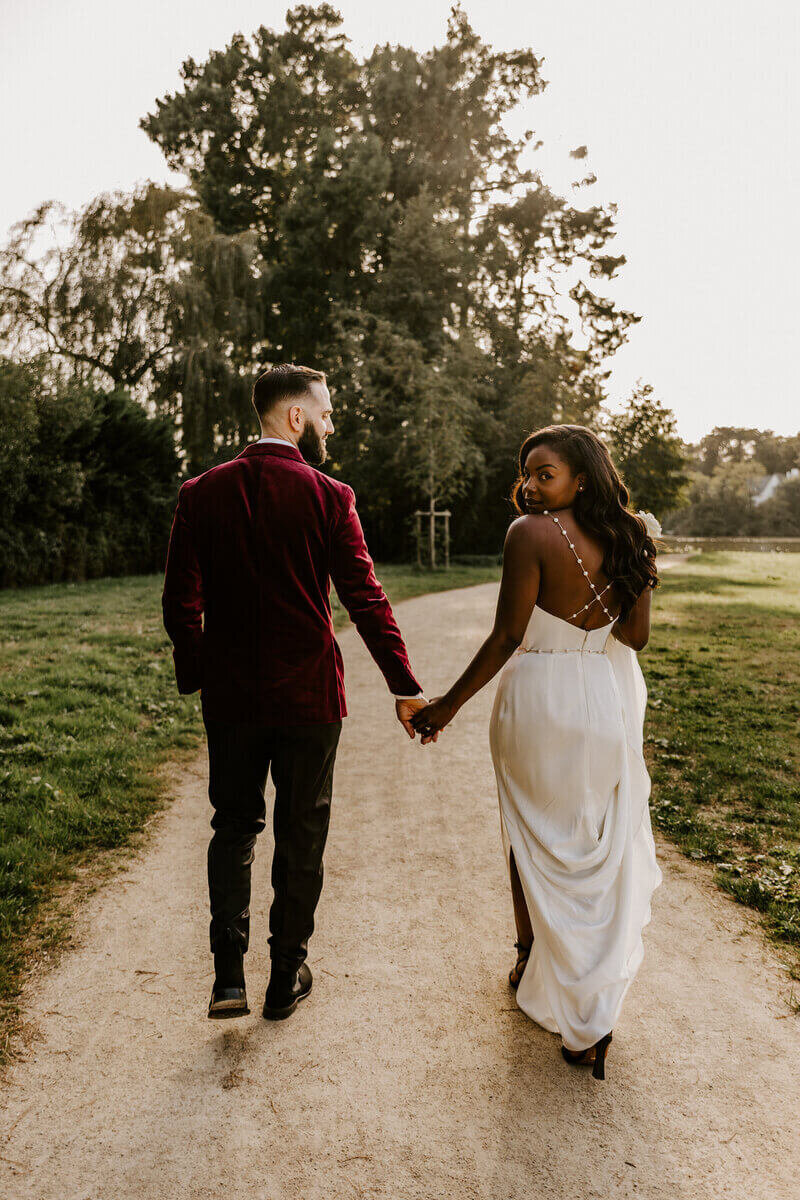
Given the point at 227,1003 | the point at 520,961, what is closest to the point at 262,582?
the point at 227,1003

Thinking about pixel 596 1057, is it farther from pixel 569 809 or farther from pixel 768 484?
pixel 768 484

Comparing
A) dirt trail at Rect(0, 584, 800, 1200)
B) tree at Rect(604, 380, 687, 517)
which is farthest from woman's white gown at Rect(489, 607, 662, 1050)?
tree at Rect(604, 380, 687, 517)

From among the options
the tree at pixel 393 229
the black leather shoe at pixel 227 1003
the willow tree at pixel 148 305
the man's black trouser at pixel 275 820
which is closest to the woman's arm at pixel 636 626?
the man's black trouser at pixel 275 820

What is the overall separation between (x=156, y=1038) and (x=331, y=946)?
79cm

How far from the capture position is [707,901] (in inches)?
146

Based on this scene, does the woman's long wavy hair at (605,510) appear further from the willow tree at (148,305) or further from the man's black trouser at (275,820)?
the willow tree at (148,305)

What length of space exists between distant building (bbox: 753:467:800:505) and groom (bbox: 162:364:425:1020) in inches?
2604

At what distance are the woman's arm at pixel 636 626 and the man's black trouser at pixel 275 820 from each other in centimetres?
103

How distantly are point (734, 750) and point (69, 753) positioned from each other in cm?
490

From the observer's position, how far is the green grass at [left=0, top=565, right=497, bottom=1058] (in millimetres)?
3633

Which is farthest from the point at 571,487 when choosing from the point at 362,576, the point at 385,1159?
the point at 385,1159

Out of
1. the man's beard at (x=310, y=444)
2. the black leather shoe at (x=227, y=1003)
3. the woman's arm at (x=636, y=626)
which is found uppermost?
the man's beard at (x=310, y=444)

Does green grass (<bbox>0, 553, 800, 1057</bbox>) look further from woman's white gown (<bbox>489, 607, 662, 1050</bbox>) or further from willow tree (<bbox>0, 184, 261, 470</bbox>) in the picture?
willow tree (<bbox>0, 184, 261, 470</bbox>)

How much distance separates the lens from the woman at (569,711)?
2.59 meters
